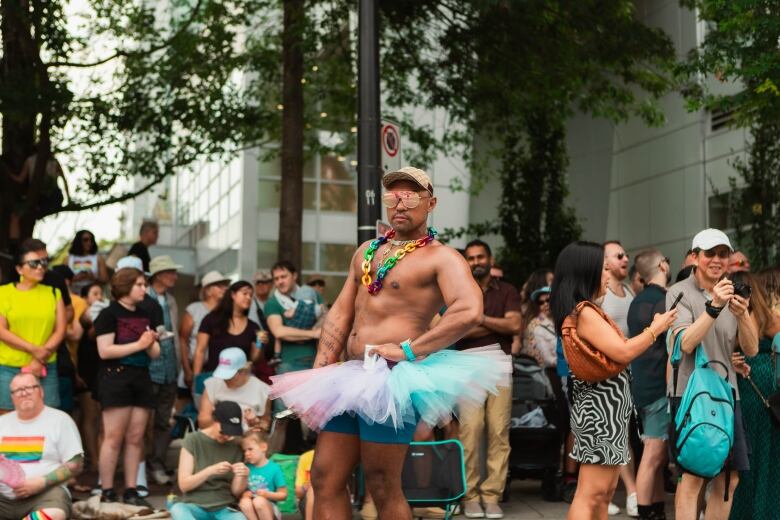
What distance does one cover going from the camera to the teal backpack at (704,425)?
721 cm

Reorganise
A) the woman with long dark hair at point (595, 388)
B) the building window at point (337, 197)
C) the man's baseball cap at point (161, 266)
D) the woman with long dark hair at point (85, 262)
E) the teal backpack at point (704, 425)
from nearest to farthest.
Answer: the woman with long dark hair at point (595, 388) → the teal backpack at point (704, 425) → the man's baseball cap at point (161, 266) → the woman with long dark hair at point (85, 262) → the building window at point (337, 197)

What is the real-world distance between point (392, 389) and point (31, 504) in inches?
168

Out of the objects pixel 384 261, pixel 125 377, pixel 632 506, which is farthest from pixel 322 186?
pixel 384 261

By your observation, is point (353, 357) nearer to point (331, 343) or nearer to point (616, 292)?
point (331, 343)

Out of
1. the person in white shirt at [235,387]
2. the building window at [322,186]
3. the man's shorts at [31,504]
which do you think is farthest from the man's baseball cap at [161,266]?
the building window at [322,186]

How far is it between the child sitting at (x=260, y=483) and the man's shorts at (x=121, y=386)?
5.75 feet

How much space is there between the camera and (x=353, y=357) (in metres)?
5.85

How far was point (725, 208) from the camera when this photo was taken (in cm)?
2298

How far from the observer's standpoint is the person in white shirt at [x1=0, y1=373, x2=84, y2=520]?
Result: 8.53 m

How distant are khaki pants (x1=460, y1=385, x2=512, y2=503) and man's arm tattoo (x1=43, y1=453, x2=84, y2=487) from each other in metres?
3.07

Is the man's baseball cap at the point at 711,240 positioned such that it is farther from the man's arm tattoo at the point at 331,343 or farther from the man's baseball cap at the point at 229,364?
the man's baseball cap at the point at 229,364

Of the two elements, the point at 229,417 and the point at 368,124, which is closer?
the point at 229,417

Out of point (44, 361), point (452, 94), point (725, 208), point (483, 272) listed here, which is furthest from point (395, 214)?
point (725, 208)

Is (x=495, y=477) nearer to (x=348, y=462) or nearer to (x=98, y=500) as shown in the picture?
(x=98, y=500)
